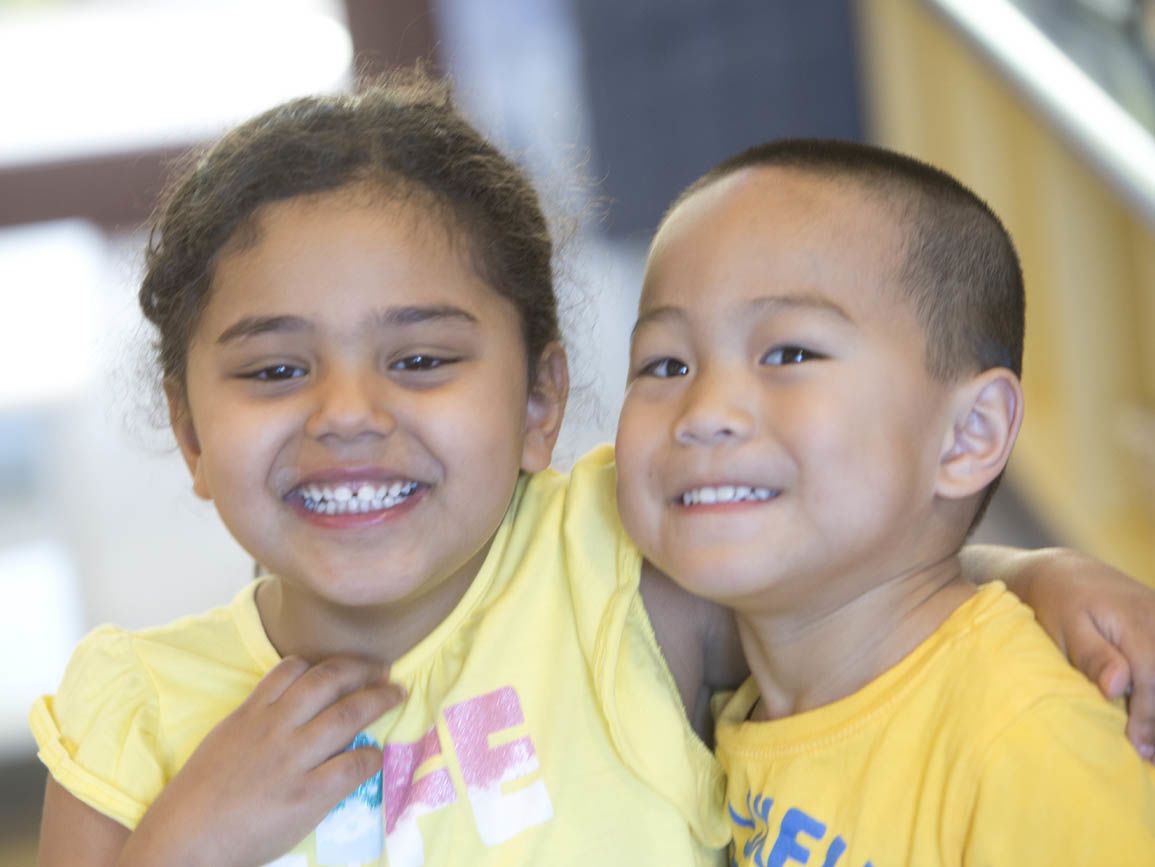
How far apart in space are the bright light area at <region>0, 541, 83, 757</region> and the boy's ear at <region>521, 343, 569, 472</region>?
1.92 metres

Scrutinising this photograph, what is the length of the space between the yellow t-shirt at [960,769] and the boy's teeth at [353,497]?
0.32 meters

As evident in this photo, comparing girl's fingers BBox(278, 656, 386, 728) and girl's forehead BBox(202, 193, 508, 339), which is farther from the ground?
girl's forehead BBox(202, 193, 508, 339)

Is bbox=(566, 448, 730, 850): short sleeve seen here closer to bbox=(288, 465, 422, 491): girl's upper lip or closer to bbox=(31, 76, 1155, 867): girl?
bbox=(31, 76, 1155, 867): girl

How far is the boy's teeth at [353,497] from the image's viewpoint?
3.63 ft

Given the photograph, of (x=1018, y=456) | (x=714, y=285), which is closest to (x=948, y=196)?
(x=714, y=285)

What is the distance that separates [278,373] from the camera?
113 cm

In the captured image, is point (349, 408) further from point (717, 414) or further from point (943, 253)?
point (943, 253)

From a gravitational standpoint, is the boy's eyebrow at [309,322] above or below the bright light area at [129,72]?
below

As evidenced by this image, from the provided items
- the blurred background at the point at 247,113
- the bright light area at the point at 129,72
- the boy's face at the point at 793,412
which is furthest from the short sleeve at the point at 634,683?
the bright light area at the point at 129,72

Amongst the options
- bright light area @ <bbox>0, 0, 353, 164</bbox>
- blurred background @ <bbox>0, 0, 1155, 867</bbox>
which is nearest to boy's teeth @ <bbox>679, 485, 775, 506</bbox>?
blurred background @ <bbox>0, 0, 1155, 867</bbox>

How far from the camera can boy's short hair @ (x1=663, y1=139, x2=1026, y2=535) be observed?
102 centimetres

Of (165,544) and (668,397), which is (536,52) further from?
(668,397)

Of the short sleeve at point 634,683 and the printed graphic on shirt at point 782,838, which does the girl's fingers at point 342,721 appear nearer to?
the short sleeve at point 634,683

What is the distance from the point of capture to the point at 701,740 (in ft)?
3.91
